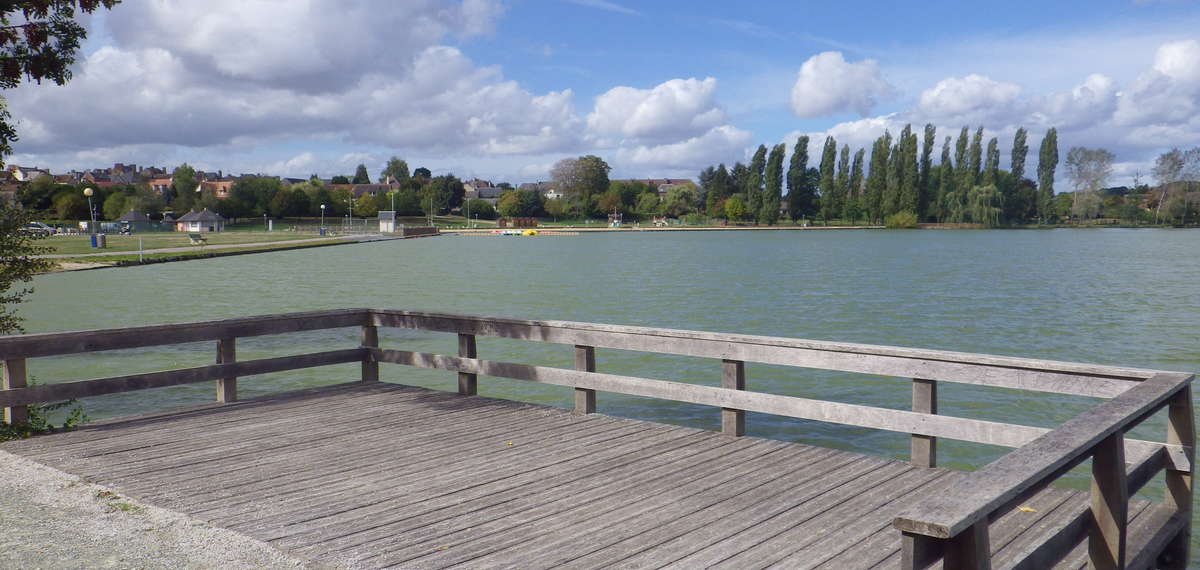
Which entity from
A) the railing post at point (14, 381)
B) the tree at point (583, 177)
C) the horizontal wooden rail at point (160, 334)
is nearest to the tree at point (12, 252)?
Result: the railing post at point (14, 381)

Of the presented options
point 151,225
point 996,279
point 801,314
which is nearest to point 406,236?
point 151,225

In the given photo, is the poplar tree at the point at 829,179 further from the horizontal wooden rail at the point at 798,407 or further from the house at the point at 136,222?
the horizontal wooden rail at the point at 798,407

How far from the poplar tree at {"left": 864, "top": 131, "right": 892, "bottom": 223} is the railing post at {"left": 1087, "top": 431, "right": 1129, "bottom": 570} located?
421 feet

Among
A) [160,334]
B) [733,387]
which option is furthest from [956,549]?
[160,334]

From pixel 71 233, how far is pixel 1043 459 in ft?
382

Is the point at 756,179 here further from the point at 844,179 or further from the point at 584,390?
the point at 584,390

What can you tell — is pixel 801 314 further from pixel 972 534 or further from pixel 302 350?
pixel 972 534

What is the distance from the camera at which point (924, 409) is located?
640cm

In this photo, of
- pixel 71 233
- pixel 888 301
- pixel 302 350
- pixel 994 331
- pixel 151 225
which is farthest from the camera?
pixel 151 225

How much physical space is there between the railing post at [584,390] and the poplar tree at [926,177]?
126 m

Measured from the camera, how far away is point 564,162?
7436 inches

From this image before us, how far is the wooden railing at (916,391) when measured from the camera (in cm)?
301

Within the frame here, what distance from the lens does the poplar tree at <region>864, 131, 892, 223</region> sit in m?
126

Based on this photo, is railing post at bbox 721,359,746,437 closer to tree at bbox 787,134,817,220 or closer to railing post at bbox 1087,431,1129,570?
railing post at bbox 1087,431,1129,570
